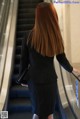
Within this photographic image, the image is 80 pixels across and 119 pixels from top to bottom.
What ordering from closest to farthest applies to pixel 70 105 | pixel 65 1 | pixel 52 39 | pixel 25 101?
pixel 52 39
pixel 70 105
pixel 25 101
pixel 65 1

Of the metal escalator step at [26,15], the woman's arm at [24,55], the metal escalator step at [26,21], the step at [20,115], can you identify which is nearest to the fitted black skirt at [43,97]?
the woman's arm at [24,55]

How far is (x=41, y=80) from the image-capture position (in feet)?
7.64

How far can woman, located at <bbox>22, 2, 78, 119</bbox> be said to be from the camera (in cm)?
232

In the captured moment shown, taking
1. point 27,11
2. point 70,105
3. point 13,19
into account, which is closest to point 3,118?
point 70,105

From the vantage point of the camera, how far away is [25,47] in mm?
2398

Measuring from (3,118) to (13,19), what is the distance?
3678 mm

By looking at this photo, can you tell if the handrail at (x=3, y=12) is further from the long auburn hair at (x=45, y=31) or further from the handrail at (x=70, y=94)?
the long auburn hair at (x=45, y=31)

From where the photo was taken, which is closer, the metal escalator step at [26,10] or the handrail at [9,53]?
the handrail at [9,53]

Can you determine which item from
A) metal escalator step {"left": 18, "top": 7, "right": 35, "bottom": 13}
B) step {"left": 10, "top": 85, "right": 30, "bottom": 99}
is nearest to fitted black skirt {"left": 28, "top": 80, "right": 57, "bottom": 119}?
step {"left": 10, "top": 85, "right": 30, "bottom": 99}

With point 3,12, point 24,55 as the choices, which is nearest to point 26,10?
point 3,12

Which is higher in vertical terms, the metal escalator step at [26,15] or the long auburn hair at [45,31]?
the metal escalator step at [26,15]

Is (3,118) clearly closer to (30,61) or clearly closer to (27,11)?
(30,61)

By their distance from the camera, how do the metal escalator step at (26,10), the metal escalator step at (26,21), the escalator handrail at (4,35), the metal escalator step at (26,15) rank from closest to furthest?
the escalator handrail at (4,35) < the metal escalator step at (26,21) < the metal escalator step at (26,15) < the metal escalator step at (26,10)

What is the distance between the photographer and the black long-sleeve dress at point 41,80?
7.67 ft
